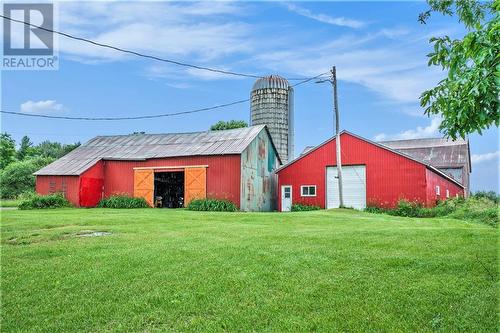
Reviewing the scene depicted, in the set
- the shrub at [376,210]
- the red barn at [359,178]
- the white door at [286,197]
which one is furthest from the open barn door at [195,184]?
the shrub at [376,210]

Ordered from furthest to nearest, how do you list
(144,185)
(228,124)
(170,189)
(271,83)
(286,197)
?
(228,124), (271,83), (170,189), (286,197), (144,185)

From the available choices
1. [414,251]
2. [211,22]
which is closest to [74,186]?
[211,22]

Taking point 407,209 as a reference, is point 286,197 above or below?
above

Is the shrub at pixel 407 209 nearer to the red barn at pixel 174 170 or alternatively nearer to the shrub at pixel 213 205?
→ the red barn at pixel 174 170

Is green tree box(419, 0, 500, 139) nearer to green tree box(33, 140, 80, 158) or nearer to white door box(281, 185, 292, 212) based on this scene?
white door box(281, 185, 292, 212)

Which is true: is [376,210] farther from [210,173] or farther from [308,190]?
[210,173]

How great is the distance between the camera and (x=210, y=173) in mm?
25031

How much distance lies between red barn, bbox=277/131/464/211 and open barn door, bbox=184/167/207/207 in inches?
231

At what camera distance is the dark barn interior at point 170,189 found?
28.9m

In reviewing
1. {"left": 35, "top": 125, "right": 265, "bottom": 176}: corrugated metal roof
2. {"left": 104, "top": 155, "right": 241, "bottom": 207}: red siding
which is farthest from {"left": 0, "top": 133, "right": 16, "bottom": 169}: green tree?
{"left": 104, "top": 155, "right": 241, "bottom": 207}: red siding

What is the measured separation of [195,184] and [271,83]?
52.2 ft

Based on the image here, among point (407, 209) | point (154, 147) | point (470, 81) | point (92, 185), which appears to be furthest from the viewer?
point (154, 147)

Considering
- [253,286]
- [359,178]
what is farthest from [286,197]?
[253,286]

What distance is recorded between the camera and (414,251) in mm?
7500
